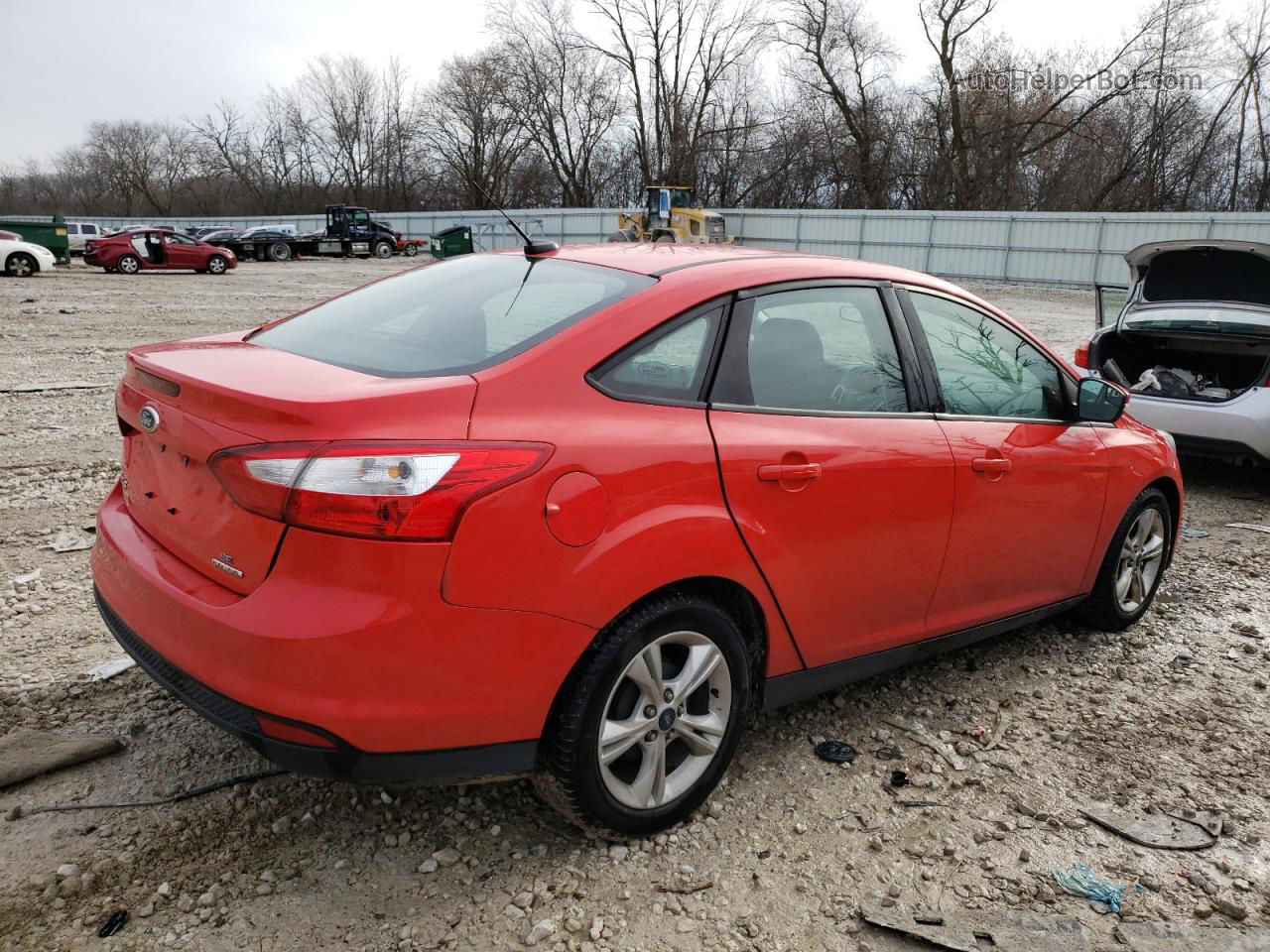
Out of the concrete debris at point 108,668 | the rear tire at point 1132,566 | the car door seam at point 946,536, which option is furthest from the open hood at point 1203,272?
the concrete debris at point 108,668

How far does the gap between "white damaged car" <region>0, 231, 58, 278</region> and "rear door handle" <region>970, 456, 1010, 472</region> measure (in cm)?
2490

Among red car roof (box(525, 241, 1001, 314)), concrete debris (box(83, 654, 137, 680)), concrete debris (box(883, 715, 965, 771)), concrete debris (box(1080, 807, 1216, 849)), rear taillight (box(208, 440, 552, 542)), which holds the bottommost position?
concrete debris (box(1080, 807, 1216, 849))

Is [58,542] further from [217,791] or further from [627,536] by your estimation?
[627,536]

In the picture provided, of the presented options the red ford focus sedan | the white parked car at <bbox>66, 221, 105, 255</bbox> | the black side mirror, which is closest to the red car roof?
the red ford focus sedan

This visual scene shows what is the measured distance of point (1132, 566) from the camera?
14.1 feet

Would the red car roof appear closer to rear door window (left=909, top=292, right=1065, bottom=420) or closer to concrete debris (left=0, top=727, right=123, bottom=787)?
rear door window (left=909, top=292, right=1065, bottom=420)

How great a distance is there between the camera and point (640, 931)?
235cm

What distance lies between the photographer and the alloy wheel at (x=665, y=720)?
8.11 feet

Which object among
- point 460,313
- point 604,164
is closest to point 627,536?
point 460,313

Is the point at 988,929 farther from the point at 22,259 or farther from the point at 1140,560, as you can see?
the point at 22,259

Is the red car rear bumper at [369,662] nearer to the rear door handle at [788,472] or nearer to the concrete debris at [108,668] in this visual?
the rear door handle at [788,472]

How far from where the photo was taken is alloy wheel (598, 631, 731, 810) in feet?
8.11

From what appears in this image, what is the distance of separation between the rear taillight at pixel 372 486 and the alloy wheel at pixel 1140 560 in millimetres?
3233

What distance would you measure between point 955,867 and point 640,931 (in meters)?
0.92
